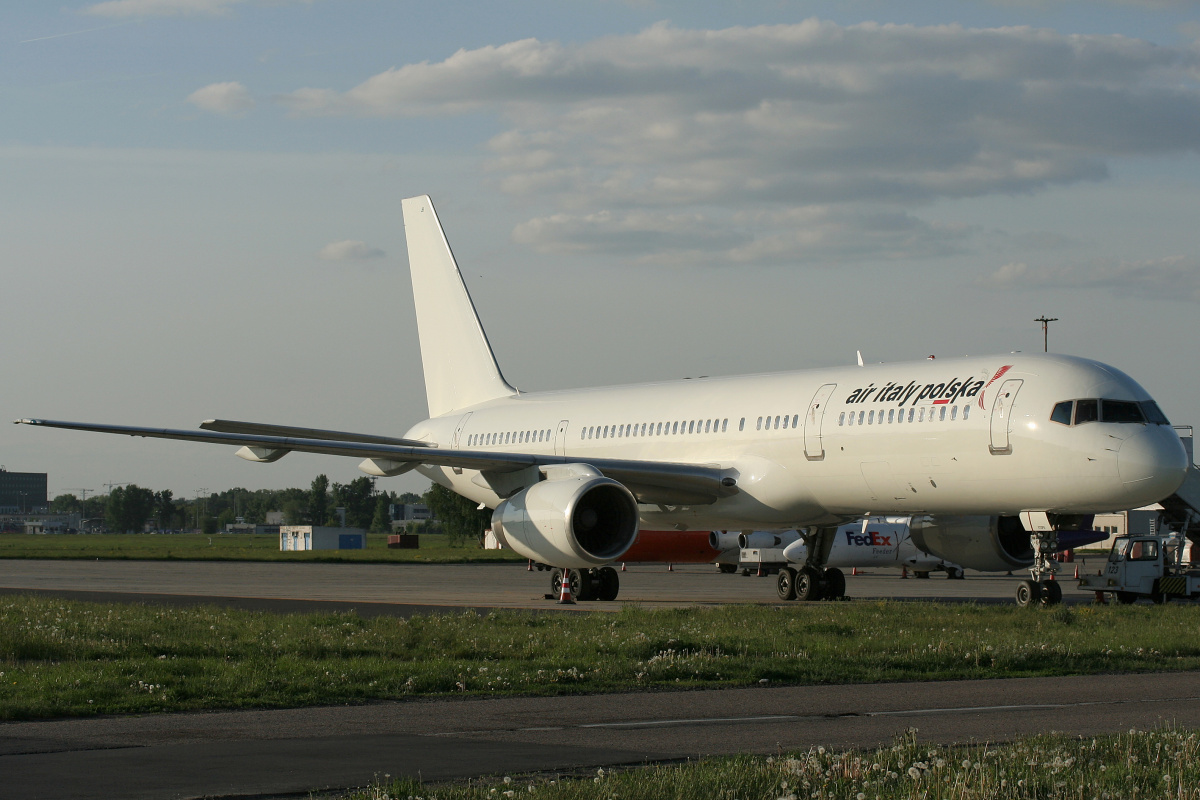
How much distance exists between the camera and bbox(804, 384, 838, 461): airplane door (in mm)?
24766

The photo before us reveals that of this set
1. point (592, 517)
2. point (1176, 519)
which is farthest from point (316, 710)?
point (1176, 519)

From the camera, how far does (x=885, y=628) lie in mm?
18094

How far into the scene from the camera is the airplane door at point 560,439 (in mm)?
31125

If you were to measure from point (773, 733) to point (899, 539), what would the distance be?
3734 cm

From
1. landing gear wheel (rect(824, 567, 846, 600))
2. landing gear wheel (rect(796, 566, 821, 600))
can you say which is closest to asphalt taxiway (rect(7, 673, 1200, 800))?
Answer: landing gear wheel (rect(796, 566, 821, 600))

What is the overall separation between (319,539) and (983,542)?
86.2 m

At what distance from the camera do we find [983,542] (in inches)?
1024

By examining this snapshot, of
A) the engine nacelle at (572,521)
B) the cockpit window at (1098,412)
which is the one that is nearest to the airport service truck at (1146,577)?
the cockpit window at (1098,412)

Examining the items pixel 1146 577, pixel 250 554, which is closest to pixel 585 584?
pixel 1146 577

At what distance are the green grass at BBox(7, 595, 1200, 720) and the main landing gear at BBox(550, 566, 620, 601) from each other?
6280 millimetres

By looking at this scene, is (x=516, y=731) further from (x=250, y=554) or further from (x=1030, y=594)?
(x=250, y=554)

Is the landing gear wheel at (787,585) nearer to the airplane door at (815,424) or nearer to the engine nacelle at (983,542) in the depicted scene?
the engine nacelle at (983,542)

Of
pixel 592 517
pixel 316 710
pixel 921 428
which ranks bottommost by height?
pixel 316 710

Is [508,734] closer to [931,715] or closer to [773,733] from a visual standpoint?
[773,733]
